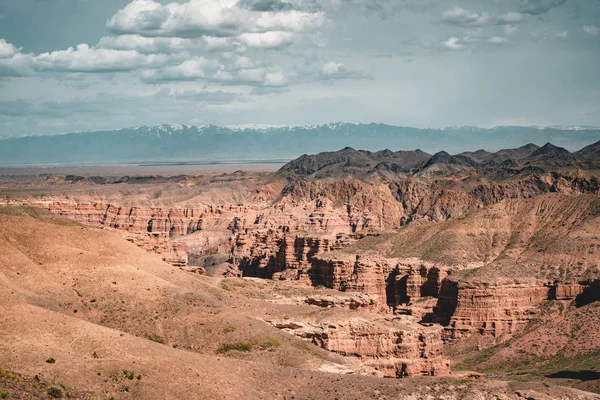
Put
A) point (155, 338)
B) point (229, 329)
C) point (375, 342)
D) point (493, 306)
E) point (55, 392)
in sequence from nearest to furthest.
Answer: point (55, 392)
point (155, 338)
point (229, 329)
point (375, 342)
point (493, 306)

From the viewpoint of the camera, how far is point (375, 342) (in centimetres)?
9156

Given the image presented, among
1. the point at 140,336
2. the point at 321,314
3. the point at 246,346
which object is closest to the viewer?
the point at 140,336

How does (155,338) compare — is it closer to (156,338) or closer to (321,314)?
(156,338)

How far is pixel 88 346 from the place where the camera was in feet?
227

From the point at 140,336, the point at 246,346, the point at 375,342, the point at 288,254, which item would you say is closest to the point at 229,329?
the point at 246,346

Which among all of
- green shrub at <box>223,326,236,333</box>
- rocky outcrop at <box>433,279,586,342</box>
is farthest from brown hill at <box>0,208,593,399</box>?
rocky outcrop at <box>433,279,586,342</box>

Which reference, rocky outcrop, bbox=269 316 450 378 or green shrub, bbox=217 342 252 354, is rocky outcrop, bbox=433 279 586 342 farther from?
green shrub, bbox=217 342 252 354

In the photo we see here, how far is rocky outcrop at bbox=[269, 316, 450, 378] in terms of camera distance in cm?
9075

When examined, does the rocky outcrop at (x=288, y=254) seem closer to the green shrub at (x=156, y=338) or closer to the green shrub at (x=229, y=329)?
the green shrub at (x=229, y=329)

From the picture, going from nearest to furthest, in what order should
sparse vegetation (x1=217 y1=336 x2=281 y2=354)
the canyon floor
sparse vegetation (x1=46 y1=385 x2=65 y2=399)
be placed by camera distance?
sparse vegetation (x1=46 y1=385 x2=65 y2=399) → the canyon floor → sparse vegetation (x1=217 y1=336 x2=281 y2=354)

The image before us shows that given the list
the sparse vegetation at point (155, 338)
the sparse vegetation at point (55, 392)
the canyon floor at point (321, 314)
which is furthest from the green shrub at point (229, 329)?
the sparse vegetation at point (55, 392)

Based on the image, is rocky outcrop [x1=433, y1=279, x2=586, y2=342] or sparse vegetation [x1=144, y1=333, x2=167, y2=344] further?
rocky outcrop [x1=433, y1=279, x2=586, y2=342]

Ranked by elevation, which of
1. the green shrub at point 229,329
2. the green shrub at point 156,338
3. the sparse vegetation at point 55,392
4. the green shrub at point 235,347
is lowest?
the green shrub at point 235,347

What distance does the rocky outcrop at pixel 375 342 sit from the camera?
9075 cm
